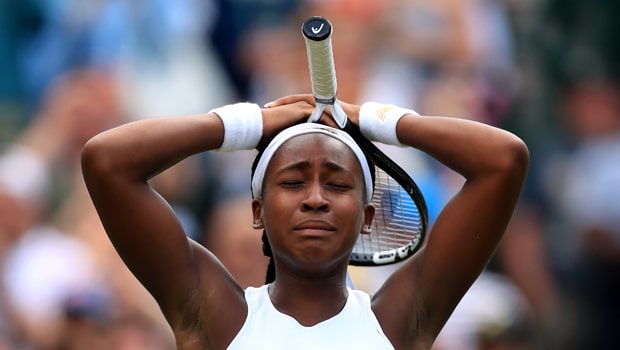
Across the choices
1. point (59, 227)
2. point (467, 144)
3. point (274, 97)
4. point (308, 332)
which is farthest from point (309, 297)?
point (274, 97)

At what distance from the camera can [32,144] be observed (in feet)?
26.5

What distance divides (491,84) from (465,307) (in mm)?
2367

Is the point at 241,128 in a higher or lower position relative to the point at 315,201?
higher

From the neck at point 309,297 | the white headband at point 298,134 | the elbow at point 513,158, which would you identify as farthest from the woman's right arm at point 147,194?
the elbow at point 513,158

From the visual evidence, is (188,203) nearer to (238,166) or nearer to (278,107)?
(238,166)

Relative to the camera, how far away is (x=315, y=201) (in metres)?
4.28

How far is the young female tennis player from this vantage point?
4.31 metres

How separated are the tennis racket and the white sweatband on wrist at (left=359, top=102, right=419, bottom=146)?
0.05 m

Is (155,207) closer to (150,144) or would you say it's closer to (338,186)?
(150,144)

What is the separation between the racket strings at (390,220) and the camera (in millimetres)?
4727

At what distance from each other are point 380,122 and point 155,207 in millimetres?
773

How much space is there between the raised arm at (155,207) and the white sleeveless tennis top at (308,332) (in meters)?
0.09

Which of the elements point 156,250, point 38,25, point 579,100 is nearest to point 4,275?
point 38,25

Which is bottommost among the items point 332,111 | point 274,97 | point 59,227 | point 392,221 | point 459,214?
point 59,227
